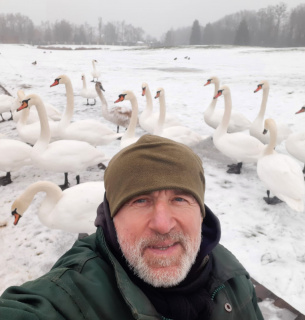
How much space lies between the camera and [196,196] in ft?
4.27

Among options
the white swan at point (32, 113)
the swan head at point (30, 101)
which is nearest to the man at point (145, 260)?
the swan head at point (30, 101)

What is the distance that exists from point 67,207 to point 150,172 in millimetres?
2009

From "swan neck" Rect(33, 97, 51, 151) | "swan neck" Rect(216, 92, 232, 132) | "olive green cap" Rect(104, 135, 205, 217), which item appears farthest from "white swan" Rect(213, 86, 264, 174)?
"olive green cap" Rect(104, 135, 205, 217)

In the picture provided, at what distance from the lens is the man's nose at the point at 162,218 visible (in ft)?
3.87

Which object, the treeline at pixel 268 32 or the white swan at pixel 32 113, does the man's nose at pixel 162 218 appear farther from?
the treeline at pixel 268 32

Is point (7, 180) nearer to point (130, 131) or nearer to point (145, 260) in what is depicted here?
point (130, 131)

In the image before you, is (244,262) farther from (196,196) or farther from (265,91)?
(265,91)

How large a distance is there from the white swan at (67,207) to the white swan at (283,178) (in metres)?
2.26

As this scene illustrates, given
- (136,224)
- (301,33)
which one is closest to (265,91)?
(136,224)

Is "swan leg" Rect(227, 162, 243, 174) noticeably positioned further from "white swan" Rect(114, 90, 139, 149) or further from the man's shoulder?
the man's shoulder

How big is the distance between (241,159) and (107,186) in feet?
12.5

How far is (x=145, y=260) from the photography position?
119 centimetres

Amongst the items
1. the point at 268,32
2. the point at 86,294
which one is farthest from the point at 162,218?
the point at 268,32

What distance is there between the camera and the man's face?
119 centimetres
